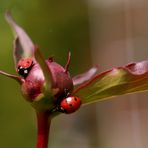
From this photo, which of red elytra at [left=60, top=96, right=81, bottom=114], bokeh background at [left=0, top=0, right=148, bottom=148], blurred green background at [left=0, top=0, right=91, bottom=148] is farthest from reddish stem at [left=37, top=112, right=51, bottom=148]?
bokeh background at [left=0, top=0, right=148, bottom=148]

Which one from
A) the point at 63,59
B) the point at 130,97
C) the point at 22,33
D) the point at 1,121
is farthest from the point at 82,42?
the point at 22,33

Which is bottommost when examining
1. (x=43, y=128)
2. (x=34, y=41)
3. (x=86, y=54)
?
(x=86, y=54)

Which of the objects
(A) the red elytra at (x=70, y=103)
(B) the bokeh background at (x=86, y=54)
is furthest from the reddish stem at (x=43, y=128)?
(B) the bokeh background at (x=86, y=54)

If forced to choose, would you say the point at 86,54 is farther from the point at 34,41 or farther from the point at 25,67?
the point at 25,67

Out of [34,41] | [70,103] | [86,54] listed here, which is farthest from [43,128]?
[86,54]

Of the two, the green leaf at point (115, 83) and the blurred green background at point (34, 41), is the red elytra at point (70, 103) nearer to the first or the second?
the green leaf at point (115, 83)

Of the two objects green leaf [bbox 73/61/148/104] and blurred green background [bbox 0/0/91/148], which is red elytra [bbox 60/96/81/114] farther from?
blurred green background [bbox 0/0/91/148]

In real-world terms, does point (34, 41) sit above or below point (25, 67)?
below
